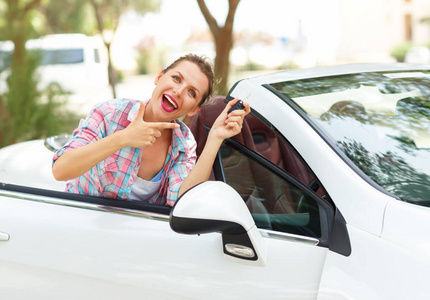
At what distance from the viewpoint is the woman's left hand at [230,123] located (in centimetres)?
219

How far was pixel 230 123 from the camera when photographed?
2203 mm

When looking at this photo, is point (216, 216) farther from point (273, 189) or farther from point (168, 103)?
point (168, 103)

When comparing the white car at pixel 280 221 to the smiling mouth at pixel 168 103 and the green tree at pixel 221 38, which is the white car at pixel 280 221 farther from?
the green tree at pixel 221 38

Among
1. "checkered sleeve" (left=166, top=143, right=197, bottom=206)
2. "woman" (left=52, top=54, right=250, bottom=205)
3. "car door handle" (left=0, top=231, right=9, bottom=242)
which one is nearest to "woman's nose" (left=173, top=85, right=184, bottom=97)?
"woman" (left=52, top=54, right=250, bottom=205)

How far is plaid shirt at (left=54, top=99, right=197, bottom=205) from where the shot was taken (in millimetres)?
2316

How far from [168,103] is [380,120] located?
764 mm

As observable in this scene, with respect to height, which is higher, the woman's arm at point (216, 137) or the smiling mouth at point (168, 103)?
the smiling mouth at point (168, 103)

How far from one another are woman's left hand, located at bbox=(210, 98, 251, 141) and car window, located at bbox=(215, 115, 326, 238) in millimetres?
131

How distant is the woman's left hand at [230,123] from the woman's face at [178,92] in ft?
0.49

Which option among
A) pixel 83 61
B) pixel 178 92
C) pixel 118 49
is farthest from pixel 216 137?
pixel 118 49

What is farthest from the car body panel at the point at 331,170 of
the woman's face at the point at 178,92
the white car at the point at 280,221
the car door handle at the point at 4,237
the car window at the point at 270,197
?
the car door handle at the point at 4,237

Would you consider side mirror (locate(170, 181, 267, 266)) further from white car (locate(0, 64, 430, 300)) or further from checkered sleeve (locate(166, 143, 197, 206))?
checkered sleeve (locate(166, 143, 197, 206))

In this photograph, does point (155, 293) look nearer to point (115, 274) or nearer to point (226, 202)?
point (115, 274)

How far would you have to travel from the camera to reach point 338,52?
40000 millimetres
